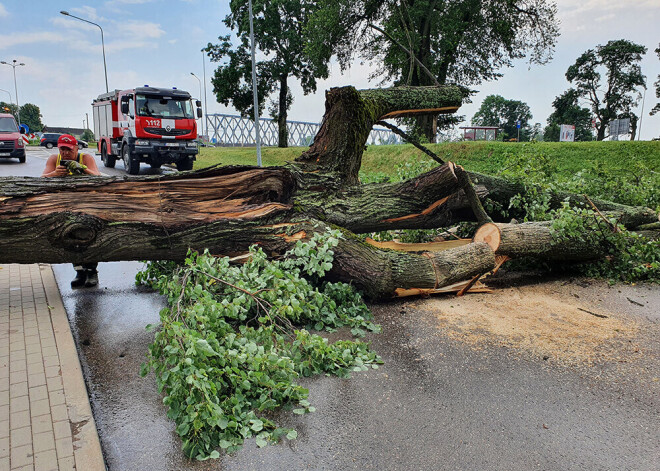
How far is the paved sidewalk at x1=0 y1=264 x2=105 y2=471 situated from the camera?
2562mm

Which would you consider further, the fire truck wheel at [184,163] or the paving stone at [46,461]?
the fire truck wheel at [184,163]

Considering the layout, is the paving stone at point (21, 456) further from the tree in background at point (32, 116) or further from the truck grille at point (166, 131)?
the tree in background at point (32, 116)

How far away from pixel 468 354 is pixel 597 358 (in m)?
1.03

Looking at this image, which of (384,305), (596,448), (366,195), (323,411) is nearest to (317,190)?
(366,195)

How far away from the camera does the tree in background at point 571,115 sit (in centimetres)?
4456

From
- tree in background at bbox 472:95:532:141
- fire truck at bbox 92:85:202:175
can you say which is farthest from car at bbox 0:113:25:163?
tree in background at bbox 472:95:532:141

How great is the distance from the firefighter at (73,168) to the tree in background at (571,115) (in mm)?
46029

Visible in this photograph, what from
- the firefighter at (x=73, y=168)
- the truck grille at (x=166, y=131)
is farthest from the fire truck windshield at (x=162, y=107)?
the firefighter at (x=73, y=168)

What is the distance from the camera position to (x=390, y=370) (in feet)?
11.9

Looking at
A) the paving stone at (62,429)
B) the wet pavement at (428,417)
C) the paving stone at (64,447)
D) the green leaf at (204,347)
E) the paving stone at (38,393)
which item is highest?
the green leaf at (204,347)

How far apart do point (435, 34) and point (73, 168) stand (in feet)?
64.6

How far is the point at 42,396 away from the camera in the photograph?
3150 mm

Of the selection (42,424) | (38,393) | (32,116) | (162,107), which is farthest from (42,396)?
(32,116)

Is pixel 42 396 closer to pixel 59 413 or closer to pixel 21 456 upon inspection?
pixel 59 413
